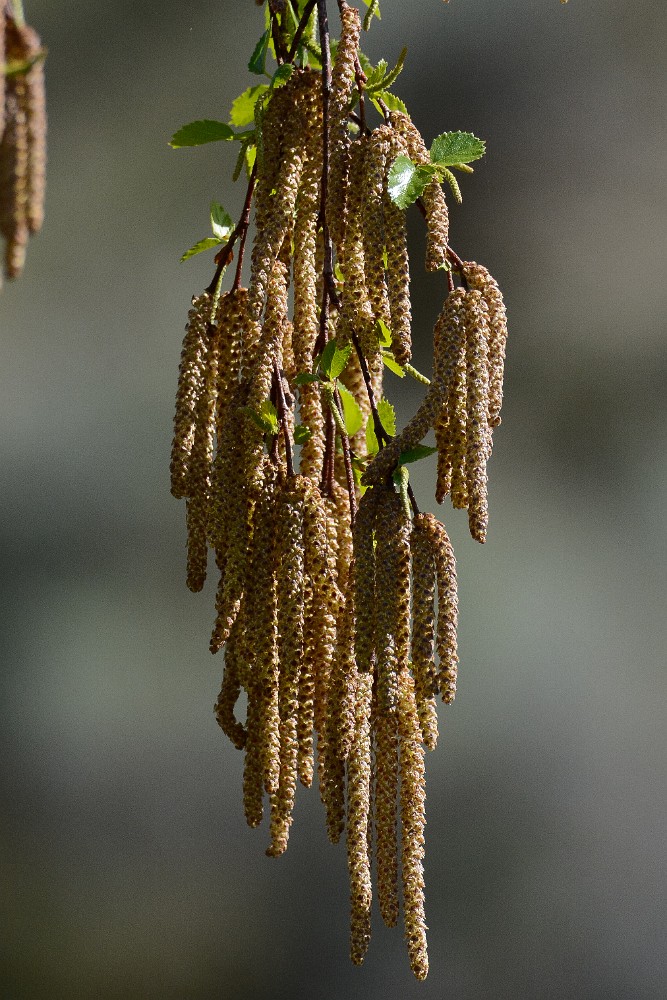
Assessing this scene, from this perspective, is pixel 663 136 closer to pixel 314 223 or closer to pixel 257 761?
pixel 314 223

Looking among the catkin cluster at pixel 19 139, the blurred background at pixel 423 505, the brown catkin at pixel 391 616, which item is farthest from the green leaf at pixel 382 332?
the blurred background at pixel 423 505

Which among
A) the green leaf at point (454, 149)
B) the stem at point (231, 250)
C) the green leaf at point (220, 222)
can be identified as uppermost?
the green leaf at point (454, 149)

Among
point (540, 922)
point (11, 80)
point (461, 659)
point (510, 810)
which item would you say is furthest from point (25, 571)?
point (11, 80)

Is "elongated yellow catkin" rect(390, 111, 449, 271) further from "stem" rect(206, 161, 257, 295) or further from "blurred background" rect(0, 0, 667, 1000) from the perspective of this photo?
"blurred background" rect(0, 0, 667, 1000)

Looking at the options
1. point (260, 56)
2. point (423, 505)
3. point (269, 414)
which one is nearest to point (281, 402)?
point (269, 414)

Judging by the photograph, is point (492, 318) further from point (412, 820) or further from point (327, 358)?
point (412, 820)

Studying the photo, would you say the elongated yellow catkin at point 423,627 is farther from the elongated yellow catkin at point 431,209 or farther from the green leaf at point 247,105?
the green leaf at point 247,105

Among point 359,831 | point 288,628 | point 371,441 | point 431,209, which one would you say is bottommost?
point 359,831
